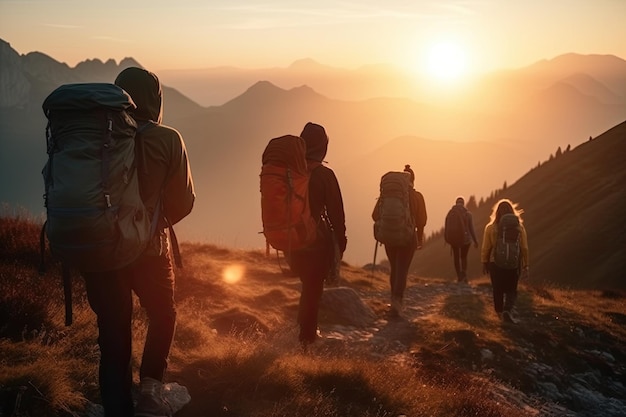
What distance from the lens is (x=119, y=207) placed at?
374 centimetres

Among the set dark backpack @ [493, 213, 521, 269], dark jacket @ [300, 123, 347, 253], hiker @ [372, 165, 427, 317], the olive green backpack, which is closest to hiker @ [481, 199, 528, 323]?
dark backpack @ [493, 213, 521, 269]

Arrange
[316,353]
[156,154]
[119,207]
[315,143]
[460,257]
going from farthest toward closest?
1. [460,257]
2. [316,353]
3. [315,143]
4. [156,154]
5. [119,207]

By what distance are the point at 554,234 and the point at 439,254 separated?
21.2 metres

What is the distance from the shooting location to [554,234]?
163ft

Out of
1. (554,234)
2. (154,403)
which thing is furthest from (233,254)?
(554,234)

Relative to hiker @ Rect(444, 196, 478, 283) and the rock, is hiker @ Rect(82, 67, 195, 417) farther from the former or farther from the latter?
hiker @ Rect(444, 196, 478, 283)

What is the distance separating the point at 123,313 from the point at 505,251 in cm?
1012

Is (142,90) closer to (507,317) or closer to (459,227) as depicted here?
(507,317)

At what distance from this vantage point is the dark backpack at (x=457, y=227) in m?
19.0

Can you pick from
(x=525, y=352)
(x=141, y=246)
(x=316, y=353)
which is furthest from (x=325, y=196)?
(x=525, y=352)

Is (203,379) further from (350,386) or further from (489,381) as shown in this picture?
(489,381)

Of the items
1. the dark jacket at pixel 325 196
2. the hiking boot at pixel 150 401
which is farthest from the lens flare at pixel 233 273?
the hiking boot at pixel 150 401

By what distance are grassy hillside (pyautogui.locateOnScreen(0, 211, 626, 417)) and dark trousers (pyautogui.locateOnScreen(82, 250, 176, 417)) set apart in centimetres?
84

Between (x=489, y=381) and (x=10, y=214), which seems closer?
(x=489, y=381)
